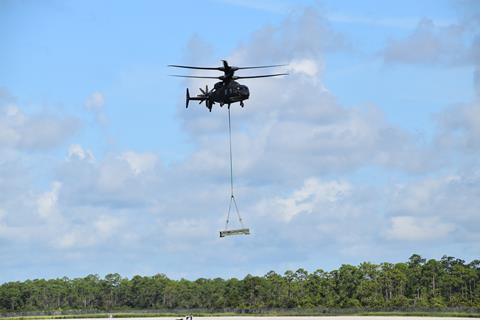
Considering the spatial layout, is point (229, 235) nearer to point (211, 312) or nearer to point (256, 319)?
point (256, 319)

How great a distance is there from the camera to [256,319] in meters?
150

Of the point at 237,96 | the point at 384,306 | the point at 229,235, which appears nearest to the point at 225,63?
the point at 237,96

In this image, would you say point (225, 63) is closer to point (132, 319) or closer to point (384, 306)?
point (132, 319)

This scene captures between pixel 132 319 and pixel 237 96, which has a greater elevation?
pixel 237 96

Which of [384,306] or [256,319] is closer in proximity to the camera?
[256,319]

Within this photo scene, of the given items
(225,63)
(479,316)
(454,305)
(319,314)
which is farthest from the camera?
(454,305)

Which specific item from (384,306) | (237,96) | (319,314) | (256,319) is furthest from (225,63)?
(384,306)

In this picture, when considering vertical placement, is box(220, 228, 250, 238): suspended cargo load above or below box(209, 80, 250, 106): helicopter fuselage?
below

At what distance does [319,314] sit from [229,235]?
82862mm

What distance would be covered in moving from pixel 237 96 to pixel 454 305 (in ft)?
365

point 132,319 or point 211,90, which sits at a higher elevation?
point 211,90

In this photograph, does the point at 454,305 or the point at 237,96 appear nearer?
the point at 237,96

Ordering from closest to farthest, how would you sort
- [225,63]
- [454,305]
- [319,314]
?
[225,63] < [319,314] < [454,305]

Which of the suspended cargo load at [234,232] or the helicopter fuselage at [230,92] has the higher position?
the helicopter fuselage at [230,92]
